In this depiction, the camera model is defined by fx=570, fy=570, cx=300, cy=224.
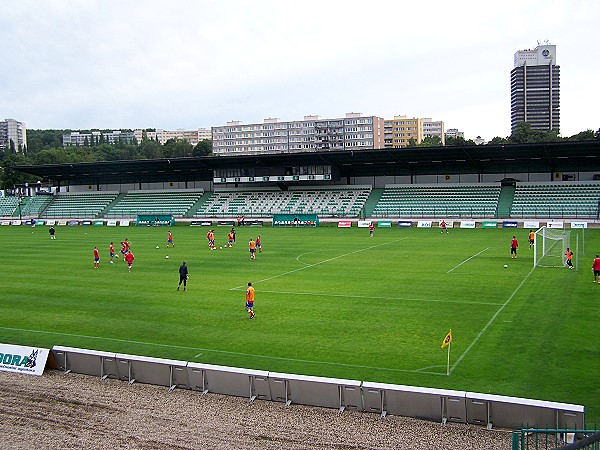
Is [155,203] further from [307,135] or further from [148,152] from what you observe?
[307,135]

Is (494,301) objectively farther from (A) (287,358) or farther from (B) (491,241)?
(B) (491,241)

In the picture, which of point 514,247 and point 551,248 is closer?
point 551,248

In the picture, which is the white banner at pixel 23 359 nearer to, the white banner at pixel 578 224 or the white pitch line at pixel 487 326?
the white pitch line at pixel 487 326

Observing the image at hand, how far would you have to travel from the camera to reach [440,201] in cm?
7488

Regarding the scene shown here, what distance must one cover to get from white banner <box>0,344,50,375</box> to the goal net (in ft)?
91.0

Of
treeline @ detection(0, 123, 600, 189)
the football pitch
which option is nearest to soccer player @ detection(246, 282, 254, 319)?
the football pitch

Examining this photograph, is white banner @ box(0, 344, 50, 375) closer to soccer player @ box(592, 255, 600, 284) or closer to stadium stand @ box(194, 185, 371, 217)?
soccer player @ box(592, 255, 600, 284)

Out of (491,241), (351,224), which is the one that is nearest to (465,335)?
(491,241)

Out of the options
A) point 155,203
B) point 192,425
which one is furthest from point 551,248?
point 155,203

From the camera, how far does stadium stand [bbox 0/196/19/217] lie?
98.2 metres

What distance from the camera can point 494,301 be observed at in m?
23.9

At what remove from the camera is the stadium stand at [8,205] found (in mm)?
98188

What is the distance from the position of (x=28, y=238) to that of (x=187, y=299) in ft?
143

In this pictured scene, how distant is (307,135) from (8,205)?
10622 cm
